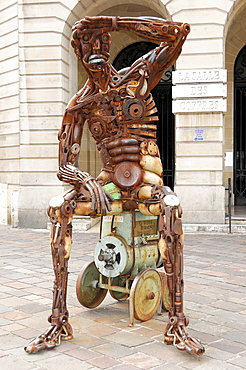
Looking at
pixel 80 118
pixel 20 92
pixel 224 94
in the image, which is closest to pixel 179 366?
Answer: pixel 80 118

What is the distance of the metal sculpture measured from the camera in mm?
3871

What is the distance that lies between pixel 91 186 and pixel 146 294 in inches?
46.0

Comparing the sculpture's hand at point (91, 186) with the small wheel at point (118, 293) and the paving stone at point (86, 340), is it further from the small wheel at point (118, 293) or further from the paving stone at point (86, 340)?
the small wheel at point (118, 293)

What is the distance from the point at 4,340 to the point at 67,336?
0.52 m

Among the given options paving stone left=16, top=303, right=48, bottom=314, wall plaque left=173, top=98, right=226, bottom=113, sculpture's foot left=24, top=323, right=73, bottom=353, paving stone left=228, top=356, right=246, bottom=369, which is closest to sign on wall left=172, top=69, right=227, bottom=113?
wall plaque left=173, top=98, right=226, bottom=113

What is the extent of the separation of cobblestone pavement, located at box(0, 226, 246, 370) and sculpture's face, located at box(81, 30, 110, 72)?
2234mm

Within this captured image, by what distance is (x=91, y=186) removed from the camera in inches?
158

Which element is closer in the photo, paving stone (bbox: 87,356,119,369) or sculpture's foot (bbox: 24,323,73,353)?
paving stone (bbox: 87,356,119,369)

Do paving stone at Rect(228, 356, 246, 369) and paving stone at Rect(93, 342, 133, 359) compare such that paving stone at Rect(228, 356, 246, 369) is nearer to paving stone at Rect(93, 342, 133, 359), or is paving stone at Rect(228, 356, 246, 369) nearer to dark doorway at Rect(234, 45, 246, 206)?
paving stone at Rect(93, 342, 133, 359)

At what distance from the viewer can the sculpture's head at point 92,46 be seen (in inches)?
158

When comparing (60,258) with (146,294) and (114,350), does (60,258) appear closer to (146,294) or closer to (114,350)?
(114,350)

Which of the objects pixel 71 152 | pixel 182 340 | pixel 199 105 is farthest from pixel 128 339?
pixel 199 105

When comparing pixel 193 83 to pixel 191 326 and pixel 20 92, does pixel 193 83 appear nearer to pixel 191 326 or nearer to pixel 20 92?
pixel 20 92

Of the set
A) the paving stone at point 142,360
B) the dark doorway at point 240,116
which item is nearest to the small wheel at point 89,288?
the paving stone at point 142,360
